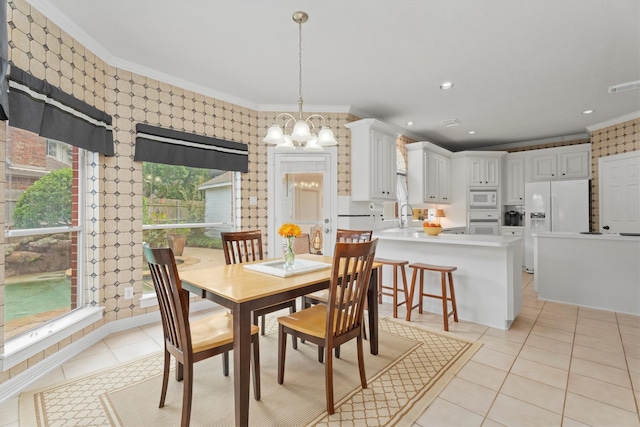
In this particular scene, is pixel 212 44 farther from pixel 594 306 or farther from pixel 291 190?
pixel 594 306

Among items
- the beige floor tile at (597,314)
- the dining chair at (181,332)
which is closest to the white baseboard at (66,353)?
the dining chair at (181,332)

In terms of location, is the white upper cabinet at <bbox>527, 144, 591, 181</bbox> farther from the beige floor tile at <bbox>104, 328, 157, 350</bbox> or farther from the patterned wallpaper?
the beige floor tile at <bbox>104, 328, 157, 350</bbox>

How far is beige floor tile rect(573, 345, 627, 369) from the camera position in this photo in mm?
2320

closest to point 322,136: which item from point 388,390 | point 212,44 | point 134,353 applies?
point 212,44

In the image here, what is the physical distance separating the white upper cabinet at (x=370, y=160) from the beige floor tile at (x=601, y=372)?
2.67m

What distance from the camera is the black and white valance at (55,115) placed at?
6.43 ft

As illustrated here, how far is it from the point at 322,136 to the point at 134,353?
7.75 feet

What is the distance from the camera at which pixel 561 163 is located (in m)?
5.84

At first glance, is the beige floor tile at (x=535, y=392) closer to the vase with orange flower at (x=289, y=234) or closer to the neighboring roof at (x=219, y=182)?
the vase with orange flower at (x=289, y=234)

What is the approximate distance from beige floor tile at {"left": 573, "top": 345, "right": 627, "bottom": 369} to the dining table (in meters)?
1.68

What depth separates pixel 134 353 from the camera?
8.29 feet

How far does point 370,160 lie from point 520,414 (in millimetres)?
3116

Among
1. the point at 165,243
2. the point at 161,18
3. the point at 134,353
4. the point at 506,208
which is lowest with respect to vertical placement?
the point at 134,353

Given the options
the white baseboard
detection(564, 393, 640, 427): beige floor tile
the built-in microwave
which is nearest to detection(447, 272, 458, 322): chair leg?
detection(564, 393, 640, 427): beige floor tile
